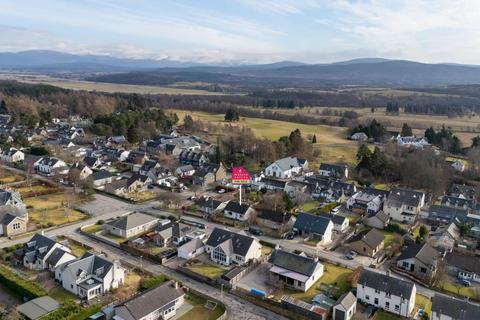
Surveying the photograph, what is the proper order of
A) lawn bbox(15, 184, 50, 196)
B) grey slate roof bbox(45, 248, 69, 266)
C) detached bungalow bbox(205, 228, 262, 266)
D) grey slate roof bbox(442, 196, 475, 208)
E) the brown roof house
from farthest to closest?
lawn bbox(15, 184, 50, 196)
grey slate roof bbox(442, 196, 475, 208)
the brown roof house
detached bungalow bbox(205, 228, 262, 266)
grey slate roof bbox(45, 248, 69, 266)


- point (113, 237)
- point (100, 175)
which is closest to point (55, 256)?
point (113, 237)

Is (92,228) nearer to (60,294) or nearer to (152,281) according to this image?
(60,294)

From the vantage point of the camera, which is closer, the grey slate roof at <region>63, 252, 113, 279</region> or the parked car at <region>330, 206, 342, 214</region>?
the grey slate roof at <region>63, 252, 113, 279</region>

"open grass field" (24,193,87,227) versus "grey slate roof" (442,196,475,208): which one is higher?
"grey slate roof" (442,196,475,208)

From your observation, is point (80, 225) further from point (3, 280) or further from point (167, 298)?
point (167, 298)

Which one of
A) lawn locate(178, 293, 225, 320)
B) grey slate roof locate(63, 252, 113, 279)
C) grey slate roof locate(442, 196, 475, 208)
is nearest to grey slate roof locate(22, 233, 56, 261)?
grey slate roof locate(63, 252, 113, 279)

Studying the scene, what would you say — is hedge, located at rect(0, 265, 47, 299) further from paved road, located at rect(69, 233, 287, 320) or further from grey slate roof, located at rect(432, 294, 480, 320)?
grey slate roof, located at rect(432, 294, 480, 320)

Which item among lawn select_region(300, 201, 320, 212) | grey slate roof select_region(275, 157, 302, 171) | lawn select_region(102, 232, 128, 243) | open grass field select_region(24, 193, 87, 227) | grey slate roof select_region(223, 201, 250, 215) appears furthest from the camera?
grey slate roof select_region(275, 157, 302, 171)
